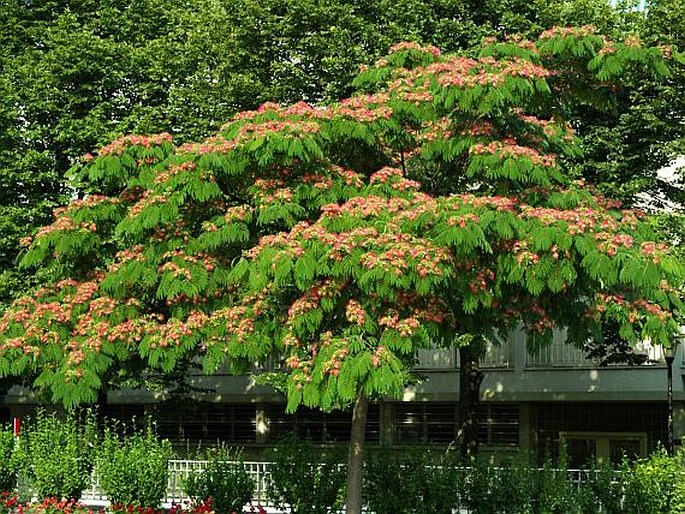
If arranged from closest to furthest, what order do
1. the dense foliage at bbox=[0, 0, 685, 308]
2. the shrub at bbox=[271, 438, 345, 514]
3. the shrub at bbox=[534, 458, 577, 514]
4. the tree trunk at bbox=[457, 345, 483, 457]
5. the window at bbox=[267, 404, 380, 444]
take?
the shrub at bbox=[534, 458, 577, 514] < the shrub at bbox=[271, 438, 345, 514] < the dense foliage at bbox=[0, 0, 685, 308] < the tree trunk at bbox=[457, 345, 483, 457] < the window at bbox=[267, 404, 380, 444]

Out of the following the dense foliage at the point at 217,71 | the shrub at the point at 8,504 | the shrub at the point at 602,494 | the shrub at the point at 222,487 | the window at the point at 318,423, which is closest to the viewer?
the shrub at the point at 602,494

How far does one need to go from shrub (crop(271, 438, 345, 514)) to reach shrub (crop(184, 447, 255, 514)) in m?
0.52

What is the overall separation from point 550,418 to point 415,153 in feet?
56.4

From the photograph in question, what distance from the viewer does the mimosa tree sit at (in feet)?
41.5

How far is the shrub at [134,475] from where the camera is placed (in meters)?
18.0

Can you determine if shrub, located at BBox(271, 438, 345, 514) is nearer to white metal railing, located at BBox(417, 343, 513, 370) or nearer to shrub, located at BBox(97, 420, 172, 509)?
shrub, located at BBox(97, 420, 172, 509)

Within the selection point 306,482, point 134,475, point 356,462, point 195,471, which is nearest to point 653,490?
point 356,462

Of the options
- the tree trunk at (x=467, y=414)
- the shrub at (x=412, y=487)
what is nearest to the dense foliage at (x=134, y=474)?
the shrub at (x=412, y=487)

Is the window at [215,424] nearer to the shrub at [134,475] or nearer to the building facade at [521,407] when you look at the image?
the building facade at [521,407]

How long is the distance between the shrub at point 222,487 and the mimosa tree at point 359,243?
3708 millimetres

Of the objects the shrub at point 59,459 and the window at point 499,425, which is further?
the window at point 499,425

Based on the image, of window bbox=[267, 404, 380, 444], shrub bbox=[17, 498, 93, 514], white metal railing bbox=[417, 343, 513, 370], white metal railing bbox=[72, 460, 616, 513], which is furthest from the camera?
→ window bbox=[267, 404, 380, 444]

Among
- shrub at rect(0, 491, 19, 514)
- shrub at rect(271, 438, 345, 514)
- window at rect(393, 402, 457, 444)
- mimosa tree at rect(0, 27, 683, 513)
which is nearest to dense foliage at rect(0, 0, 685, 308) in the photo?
shrub at rect(0, 491, 19, 514)

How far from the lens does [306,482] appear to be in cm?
1834
